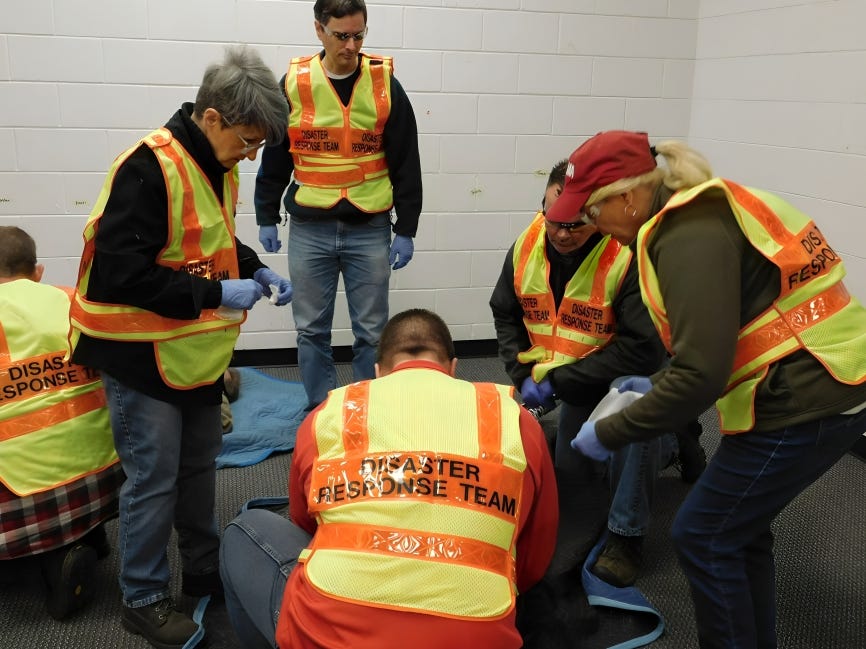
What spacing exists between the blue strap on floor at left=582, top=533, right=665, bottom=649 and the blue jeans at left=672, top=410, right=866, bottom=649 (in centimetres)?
32

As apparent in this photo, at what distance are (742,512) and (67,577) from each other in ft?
5.33

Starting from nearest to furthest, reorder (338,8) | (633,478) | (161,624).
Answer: (161,624)
(633,478)
(338,8)

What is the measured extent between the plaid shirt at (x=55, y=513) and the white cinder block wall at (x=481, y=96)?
177 cm

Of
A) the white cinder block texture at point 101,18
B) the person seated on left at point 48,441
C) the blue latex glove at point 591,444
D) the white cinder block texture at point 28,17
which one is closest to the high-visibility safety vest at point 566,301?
the blue latex glove at point 591,444

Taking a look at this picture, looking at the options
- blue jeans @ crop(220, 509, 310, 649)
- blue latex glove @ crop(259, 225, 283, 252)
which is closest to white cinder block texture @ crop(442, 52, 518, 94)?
blue latex glove @ crop(259, 225, 283, 252)

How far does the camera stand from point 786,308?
1.49 meters

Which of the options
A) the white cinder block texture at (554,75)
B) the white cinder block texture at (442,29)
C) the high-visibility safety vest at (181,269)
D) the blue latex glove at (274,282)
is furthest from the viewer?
the white cinder block texture at (554,75)

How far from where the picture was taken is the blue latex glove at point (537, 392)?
2318mm

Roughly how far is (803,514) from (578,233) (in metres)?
1.29

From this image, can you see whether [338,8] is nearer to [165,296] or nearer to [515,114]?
[515,114]

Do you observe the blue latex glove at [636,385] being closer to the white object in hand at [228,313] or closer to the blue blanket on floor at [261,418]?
the white object in hand at [228,313]

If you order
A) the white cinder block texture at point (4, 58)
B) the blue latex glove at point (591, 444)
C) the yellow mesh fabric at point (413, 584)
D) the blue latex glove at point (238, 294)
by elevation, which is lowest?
the yellow mesh fabric at point (413, 584)

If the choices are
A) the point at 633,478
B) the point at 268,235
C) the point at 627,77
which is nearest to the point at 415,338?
the point at 633,478

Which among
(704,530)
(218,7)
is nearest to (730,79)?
(218,7)
